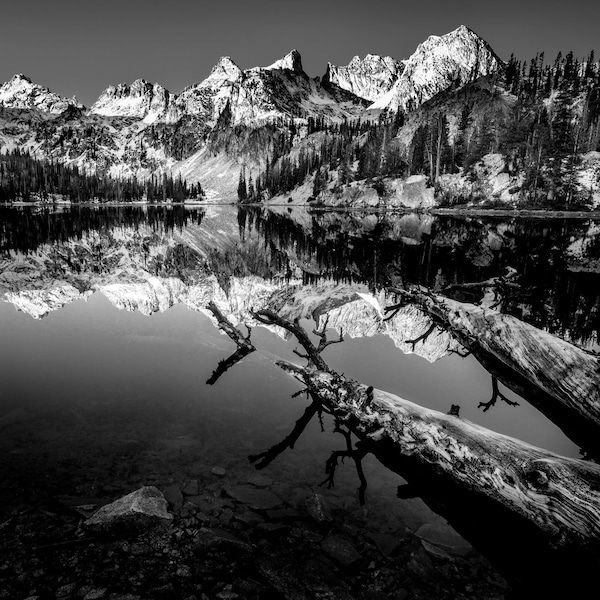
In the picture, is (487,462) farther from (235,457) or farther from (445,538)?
(235,457)

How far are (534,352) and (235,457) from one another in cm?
693

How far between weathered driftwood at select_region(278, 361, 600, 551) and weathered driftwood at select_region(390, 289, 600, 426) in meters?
2.06

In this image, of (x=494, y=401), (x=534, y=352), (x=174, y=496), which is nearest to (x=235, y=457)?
(x=174, y=496)

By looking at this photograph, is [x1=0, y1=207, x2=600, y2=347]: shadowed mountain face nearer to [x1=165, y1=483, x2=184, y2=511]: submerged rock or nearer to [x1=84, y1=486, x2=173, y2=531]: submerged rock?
[x1=165, y1=483, x2=184, y2=511]: submerged rock

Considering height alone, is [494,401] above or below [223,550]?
above

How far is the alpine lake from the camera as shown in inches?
191

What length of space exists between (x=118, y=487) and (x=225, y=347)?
24.3ft

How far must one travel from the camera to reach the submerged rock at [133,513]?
5.32m

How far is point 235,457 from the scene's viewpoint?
7.38 metres

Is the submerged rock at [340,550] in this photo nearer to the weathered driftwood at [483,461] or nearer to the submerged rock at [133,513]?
the weathered driftwood at [483,461]

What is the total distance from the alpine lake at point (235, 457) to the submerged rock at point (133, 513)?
0.09m

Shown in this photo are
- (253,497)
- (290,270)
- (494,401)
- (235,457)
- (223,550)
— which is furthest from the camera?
(290,270)

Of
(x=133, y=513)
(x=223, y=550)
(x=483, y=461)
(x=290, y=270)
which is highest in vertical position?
(x=290, y=270)

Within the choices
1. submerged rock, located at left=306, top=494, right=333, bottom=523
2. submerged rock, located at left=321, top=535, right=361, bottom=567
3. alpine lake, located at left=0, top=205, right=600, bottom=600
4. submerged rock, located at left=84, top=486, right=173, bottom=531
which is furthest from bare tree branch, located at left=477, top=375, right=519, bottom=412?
submerged rock, located at left=84, top=486, right=173, bottom=531
